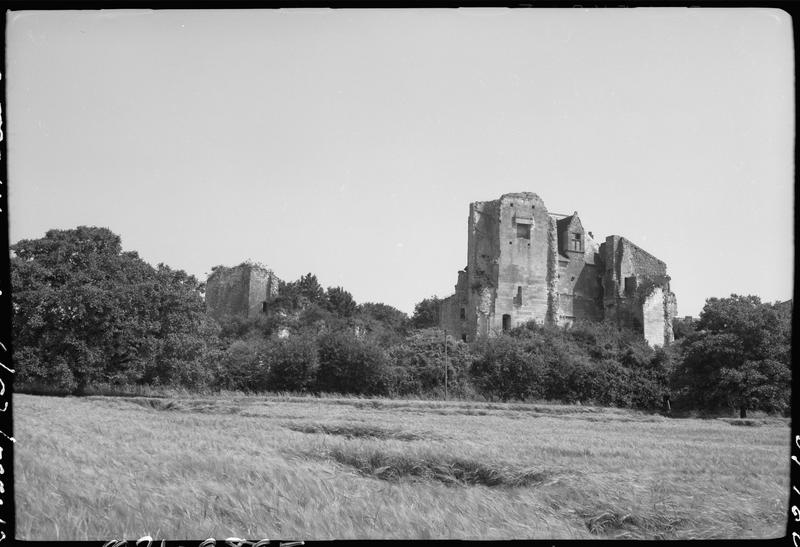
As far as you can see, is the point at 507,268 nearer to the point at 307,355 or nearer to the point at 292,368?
the point at 307,355

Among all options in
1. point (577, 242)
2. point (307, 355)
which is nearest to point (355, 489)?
point (307, 355)

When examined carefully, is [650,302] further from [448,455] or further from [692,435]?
[448,455]

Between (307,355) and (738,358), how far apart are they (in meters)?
20.3

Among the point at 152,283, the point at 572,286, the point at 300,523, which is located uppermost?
the point at 572,286

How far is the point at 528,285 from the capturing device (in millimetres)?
56875

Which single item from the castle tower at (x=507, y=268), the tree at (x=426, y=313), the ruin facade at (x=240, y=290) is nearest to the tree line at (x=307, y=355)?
the castle tower at (x=507, y=268)

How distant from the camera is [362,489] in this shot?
6.79 meters

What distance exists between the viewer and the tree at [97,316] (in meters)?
25.2

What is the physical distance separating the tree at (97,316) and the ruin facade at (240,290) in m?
30.4

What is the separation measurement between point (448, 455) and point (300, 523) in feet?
11.2

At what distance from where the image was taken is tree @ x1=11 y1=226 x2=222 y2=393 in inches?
992

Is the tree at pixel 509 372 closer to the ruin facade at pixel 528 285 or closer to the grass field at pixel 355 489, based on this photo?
the ruin facade at pixel 528 285

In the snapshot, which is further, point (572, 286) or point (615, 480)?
point (572, 286)

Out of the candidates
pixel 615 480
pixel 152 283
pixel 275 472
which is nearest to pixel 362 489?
pixel 275 472
